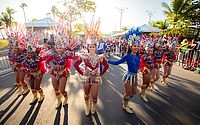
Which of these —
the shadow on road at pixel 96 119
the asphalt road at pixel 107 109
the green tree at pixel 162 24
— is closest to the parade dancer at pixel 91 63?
the shadow on road at pixel 96 119

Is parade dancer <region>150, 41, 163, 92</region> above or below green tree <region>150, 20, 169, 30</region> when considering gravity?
below

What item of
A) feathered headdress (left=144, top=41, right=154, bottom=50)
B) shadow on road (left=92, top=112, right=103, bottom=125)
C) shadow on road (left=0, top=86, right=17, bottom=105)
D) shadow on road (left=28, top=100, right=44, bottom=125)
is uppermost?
feathered headdress (left=144, top=41, right=154, bottom=50)

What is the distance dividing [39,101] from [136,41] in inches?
123

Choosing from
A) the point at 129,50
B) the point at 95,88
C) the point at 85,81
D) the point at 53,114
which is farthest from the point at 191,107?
the point at 53,114

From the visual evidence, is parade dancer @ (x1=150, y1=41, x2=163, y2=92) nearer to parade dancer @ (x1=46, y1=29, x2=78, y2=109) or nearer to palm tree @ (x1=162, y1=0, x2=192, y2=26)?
parade dancer @ (x1=46, y1=29, x2=78, y2=109)

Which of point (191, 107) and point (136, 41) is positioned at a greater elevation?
point (136, 41)

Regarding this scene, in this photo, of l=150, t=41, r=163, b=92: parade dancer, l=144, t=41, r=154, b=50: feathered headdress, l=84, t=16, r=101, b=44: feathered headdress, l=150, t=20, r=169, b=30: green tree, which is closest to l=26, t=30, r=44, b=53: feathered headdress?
l=84, t=16, r=101, b=44: feathered headdress

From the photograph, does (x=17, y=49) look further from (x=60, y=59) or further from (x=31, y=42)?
(x=60, y=59)

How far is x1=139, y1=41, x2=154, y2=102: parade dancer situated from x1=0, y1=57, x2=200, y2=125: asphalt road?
473 mm

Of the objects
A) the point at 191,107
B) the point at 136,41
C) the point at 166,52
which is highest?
the point at 136,41

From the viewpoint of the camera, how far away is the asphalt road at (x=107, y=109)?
3.13m

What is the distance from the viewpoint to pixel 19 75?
4.19 metres

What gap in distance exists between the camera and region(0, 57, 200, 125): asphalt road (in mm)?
3127

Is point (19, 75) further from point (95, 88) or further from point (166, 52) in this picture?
point (166, 52)
